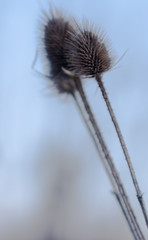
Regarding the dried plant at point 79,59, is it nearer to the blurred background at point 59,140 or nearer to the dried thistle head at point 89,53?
the dried thistle head at point 89,53

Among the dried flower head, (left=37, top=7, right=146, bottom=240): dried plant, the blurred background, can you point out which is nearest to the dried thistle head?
(left=37, top=7, right=146, bottom=240): dried plant

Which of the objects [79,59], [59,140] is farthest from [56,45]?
[59,140]

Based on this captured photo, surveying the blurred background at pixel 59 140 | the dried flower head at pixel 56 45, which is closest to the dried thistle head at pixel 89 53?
the dried flower head at pixel 56 45

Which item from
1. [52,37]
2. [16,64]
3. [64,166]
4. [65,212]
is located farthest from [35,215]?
[52,37]

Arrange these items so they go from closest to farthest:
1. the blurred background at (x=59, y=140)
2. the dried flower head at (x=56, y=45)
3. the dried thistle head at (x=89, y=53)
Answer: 1. the dried thistle head at (x=89, y=53)
2. the dried flower head at (x=56, y=45)
3. the blurred background at (x=59, y=140)

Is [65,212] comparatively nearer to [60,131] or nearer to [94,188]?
[94,188]

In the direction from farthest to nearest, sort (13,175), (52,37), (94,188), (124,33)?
1. (13,175)
2. (94,188)
3. (124,33)
4. (52,37)

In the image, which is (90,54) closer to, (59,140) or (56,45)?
(56,45)
